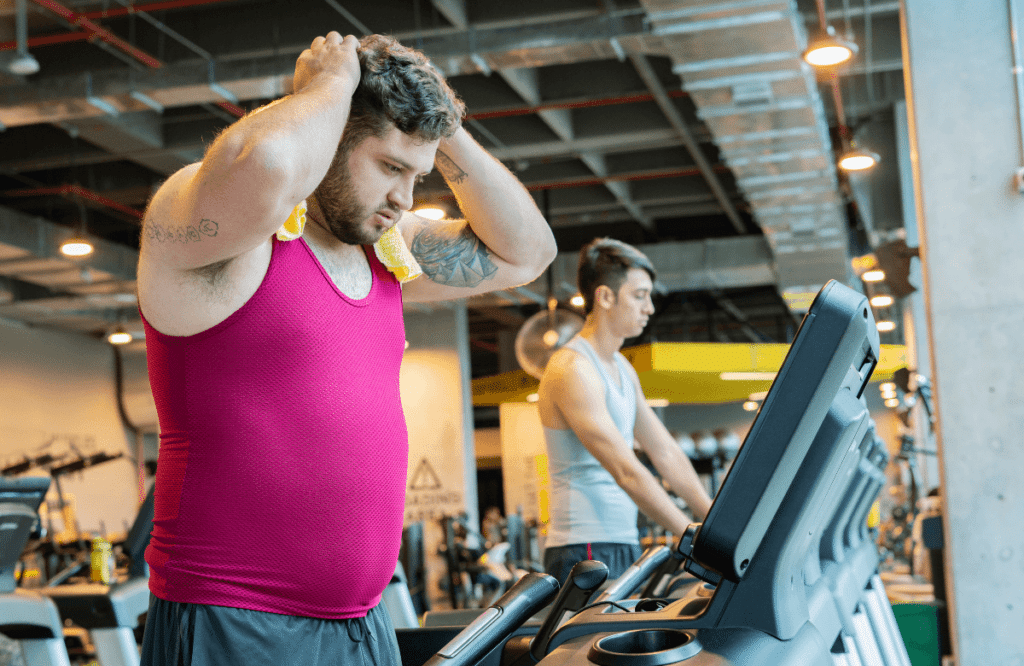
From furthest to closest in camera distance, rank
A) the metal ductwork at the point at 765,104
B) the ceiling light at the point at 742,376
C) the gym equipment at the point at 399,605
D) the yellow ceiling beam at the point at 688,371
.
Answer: the ceiling light at the point at 742,376, the yellow ceiling beam at the point at 688,371, the metal ductwork at the point at 765,104, the gym equipment at the point at 399,605

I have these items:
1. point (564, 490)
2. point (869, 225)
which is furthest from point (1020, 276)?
point (869, 225)

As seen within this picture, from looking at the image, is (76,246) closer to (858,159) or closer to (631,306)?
(858,159)

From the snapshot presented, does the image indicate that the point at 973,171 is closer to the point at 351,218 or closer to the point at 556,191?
the point at 351,218

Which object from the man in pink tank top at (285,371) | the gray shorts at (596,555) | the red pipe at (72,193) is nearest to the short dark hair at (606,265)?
the gray shorts at (596,555)

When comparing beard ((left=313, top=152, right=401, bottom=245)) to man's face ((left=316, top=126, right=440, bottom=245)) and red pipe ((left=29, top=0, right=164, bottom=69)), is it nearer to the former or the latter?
man's face ((left=316, top=126, right=440, bottom=245))

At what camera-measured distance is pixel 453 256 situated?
1503 millimetres

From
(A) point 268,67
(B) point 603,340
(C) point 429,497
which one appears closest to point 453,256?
(B) point 603,340

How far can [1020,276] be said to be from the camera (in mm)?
3209

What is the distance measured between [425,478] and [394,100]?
1084 cm

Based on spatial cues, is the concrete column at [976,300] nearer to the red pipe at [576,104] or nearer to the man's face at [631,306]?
the man's face at [631,306]

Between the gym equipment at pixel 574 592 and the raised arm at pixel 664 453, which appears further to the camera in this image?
the raised arm at pixel 664 453

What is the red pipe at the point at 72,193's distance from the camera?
8.12 metres

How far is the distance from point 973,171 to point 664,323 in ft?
47.2

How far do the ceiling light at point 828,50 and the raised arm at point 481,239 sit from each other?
4.01 metres
